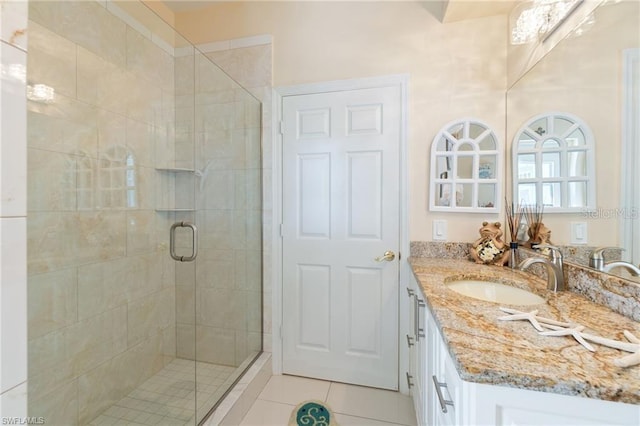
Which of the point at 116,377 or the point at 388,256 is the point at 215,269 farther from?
the point at 388,256

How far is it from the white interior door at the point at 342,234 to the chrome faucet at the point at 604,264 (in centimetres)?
95

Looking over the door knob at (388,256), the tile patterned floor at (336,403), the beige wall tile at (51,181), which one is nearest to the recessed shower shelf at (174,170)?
the beige wall tile at (51,181)

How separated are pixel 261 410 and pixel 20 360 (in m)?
1.39

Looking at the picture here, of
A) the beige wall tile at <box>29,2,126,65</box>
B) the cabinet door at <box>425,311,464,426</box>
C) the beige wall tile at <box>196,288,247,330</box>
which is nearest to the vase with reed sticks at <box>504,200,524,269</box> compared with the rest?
the cabinet door at <box>425,311,464,426</box>

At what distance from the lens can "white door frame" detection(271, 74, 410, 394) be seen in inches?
70.6

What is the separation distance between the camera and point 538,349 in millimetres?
648

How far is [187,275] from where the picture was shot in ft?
6.18

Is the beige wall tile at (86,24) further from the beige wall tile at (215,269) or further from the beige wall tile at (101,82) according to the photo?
the beige wall tile at (215,269)

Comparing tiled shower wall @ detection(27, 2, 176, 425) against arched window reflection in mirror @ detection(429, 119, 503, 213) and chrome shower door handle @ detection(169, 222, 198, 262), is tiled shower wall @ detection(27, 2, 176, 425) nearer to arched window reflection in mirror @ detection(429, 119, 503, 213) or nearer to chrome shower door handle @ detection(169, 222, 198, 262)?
chrome shower door handle @ detection(169, 222, 198, 262)

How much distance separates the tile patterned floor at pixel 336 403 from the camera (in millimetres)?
1557

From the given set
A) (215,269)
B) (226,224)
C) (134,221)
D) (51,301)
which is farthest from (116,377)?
(226,224)

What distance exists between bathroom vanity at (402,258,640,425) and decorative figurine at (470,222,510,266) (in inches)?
24.2

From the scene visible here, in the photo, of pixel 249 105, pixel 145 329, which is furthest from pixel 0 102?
pixel 145 329

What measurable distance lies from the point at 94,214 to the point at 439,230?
6.84 feet
